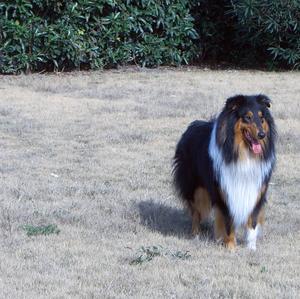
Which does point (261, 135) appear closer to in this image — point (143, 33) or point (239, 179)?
point (239, 179)

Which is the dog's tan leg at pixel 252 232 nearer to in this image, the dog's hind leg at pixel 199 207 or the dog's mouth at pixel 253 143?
the dog's hind leg at pixel 199 207

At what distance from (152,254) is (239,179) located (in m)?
0.98

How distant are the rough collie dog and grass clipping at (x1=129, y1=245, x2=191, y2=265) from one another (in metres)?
0.58

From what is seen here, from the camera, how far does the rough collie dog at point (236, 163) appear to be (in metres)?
6.57

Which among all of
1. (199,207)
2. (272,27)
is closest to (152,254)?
(199,207)

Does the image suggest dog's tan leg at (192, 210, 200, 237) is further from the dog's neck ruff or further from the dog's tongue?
the dog's tongue

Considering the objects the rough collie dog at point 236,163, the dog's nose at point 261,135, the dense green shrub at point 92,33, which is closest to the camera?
the dog's nose at point 261,135

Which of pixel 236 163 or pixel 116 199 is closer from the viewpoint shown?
pixel 236 163

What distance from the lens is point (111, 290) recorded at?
5.64 m

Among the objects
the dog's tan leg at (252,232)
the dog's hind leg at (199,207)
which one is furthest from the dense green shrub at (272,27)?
the dog's tan leg at (252,232)

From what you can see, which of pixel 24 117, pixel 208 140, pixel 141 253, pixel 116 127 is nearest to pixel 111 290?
pixel 141 253

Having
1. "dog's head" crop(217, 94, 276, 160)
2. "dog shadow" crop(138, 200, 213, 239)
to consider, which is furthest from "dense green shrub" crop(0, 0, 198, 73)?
"dog's head" crop(217, 94, 276, 160)

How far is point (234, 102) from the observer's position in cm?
656

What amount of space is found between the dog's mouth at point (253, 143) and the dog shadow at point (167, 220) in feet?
3.49
